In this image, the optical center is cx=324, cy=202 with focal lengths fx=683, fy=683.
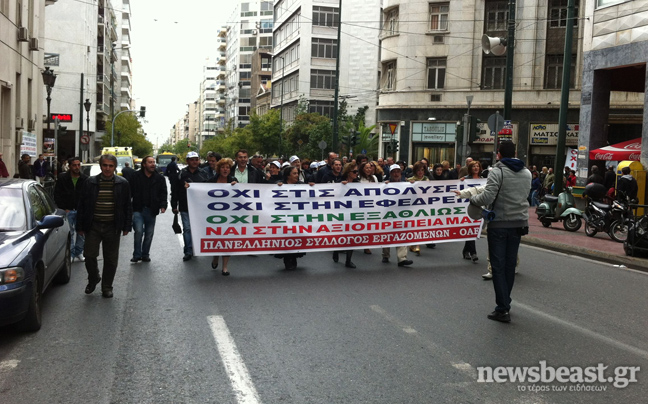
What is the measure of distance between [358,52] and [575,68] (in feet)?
113

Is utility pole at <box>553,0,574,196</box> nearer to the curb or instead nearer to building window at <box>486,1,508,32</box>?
the curb

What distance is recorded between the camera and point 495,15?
131 feet

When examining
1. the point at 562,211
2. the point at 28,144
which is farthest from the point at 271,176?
the point at 28,144

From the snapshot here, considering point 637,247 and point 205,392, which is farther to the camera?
point 637,247

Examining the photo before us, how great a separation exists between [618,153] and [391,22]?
80.5 ft

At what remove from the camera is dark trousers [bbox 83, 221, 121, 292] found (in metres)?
8.48

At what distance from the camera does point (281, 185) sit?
36.4 ft

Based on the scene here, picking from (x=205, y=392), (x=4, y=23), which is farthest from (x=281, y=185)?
(x=4, y=23)

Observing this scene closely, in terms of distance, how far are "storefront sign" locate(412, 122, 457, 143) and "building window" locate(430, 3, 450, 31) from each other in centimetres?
573

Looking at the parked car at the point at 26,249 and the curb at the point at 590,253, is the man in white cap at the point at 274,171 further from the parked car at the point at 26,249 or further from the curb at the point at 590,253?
the curb at the point at 590,253

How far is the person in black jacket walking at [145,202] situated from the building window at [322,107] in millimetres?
59089

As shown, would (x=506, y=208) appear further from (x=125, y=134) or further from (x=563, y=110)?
(x=125, y=134)

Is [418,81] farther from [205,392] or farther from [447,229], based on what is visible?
[205,392]

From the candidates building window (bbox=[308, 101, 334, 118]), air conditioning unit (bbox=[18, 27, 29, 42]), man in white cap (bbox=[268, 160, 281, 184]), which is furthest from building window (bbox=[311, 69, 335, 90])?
man in white cap (bbox=[268, 160, 281, 184])
